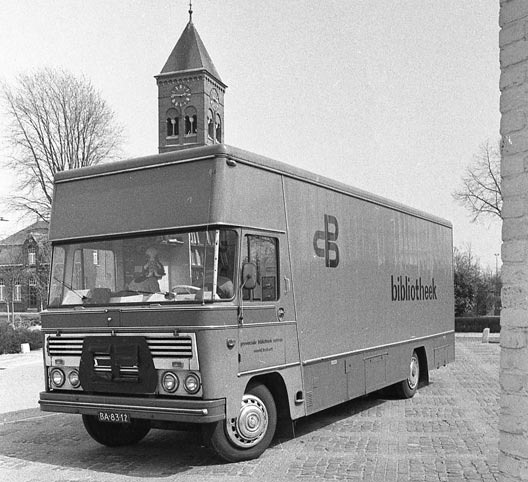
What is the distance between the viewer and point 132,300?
7102mm

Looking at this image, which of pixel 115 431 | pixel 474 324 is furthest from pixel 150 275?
pixel 474 324

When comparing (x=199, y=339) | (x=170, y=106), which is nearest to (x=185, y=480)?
(x=199, y=339)

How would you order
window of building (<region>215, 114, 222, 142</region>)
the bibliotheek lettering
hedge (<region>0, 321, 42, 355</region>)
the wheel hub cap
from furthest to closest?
window of building (<region>215, 114, 222, 142</region>) → hedge (<region>0, 321, 42, 355</region>) → the bibliotheek lettering → the wheel hub cap

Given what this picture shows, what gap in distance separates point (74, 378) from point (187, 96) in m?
56.9

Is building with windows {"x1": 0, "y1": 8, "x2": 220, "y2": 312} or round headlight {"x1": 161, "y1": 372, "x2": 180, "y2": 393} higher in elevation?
building with windows {"x1": 0, "y1": 8, "x2": 220, "y2": 312}

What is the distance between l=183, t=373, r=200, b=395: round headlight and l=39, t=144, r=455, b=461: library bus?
0.05 ft

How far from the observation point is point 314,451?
763 cm

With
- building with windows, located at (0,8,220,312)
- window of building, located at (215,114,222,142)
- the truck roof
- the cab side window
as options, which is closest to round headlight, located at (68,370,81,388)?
the cab side window

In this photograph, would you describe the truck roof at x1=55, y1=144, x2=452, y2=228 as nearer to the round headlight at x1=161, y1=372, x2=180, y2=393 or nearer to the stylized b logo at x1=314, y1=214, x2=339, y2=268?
the stylized b logo at x1=314, y1=214, x2=339, y2=268

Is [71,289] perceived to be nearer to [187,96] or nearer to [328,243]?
[328,243]

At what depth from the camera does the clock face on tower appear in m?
62.2

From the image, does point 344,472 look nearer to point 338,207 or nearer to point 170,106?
point 338,207

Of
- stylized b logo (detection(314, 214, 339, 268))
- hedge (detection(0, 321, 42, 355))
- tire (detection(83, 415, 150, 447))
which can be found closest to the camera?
tire (detection(83, 415, 150, 447))

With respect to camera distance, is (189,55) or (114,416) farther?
(189,55)
